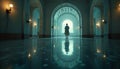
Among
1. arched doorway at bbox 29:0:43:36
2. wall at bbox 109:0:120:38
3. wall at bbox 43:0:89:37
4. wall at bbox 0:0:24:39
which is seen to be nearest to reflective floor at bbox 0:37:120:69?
wall at bbox 0:0:24:39

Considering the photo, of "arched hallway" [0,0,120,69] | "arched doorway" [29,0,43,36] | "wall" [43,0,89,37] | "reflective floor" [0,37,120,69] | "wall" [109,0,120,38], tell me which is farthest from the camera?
"wall" [43,0,89,37]

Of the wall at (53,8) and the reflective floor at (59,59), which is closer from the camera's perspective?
the reflective floor at (59,59)

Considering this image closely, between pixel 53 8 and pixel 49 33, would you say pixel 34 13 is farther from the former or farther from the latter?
pixel 49 33

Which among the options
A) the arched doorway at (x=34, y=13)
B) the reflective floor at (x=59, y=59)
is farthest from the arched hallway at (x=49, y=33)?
the arched doorway at (x=34, y=13)

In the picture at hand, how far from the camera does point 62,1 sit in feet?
91.9

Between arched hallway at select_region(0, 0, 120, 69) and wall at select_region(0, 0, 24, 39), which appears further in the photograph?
wall at select_region(0, 0, 24, 39)

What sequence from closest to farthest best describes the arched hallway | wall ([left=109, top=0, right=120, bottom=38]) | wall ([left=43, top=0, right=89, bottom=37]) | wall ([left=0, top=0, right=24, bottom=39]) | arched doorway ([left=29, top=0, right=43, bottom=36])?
the arched hallway < wall ([left=0, top=0, right=24, bottom=39]) < wall ([left=109, top=0, right=120, bottom=38]) < arched doorway ([left=29, top=0, right=43, bottom=36]) < wall ([left=43, top=0, right=89, bottom=37])

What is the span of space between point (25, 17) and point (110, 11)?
351 inches

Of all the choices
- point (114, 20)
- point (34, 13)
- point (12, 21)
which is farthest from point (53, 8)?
point (12, 21)

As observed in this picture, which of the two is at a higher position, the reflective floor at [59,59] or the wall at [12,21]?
the wall at [12,21]

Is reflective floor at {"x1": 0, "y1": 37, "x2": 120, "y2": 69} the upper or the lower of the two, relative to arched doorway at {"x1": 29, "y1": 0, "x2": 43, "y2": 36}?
lower

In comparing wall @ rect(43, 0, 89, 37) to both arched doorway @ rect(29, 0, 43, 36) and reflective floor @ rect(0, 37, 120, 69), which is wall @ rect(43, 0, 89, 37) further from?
reflective floor @ rect(0, 37, 120, 69)

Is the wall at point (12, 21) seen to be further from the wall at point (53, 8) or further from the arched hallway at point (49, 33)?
the wall at point (53, 8)

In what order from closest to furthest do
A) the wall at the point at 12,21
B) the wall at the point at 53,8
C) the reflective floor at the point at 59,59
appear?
the reflective floor at the point at 59,59 → the wall at the point at 12,21 → the wall at the point at 53,8
